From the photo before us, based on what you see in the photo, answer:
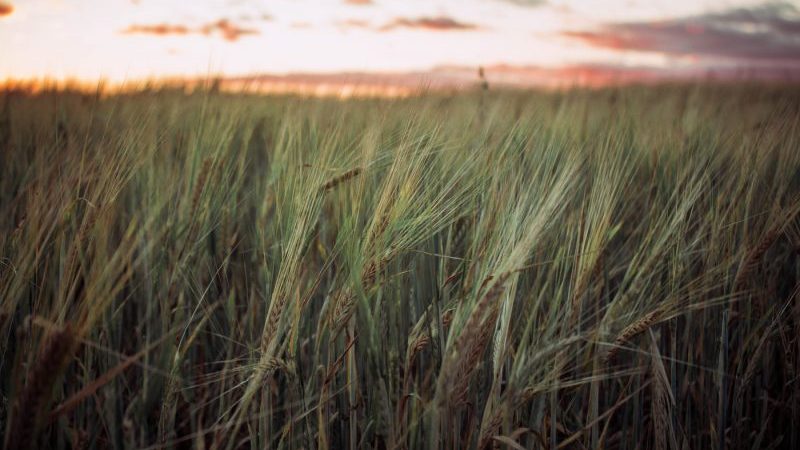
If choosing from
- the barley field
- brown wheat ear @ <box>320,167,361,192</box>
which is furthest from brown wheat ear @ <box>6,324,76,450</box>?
brown wheat ear @ <box>320,167,361,192</box>

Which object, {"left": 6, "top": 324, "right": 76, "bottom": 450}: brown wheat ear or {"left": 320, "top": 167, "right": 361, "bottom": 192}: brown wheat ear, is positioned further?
{"left": 320, "top": 167, "right": 361, "bottom": 192}: brown wheat ear

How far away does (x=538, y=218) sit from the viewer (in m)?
0.84

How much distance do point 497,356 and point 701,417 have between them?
0.69 m

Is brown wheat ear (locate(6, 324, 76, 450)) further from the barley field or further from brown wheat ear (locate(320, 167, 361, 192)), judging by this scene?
brown wheat ear (locate(320, 167, 361, 192))

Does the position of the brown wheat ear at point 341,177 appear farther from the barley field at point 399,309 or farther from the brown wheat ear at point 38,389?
the brown wheat ear at point 38,389

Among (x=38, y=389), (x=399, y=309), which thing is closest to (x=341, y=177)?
(x=399, y=309)

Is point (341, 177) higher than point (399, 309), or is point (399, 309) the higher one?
point (341, 177)

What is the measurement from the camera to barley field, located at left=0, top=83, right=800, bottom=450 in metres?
0.86

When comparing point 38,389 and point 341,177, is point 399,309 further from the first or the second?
point 38,389

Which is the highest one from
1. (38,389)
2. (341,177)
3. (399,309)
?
(341,177)

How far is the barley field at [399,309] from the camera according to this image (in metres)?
0.86

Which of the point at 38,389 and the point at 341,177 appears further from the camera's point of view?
the point at 341,177

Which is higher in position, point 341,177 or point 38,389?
point 341,177

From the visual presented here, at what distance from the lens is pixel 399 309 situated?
1138mm
